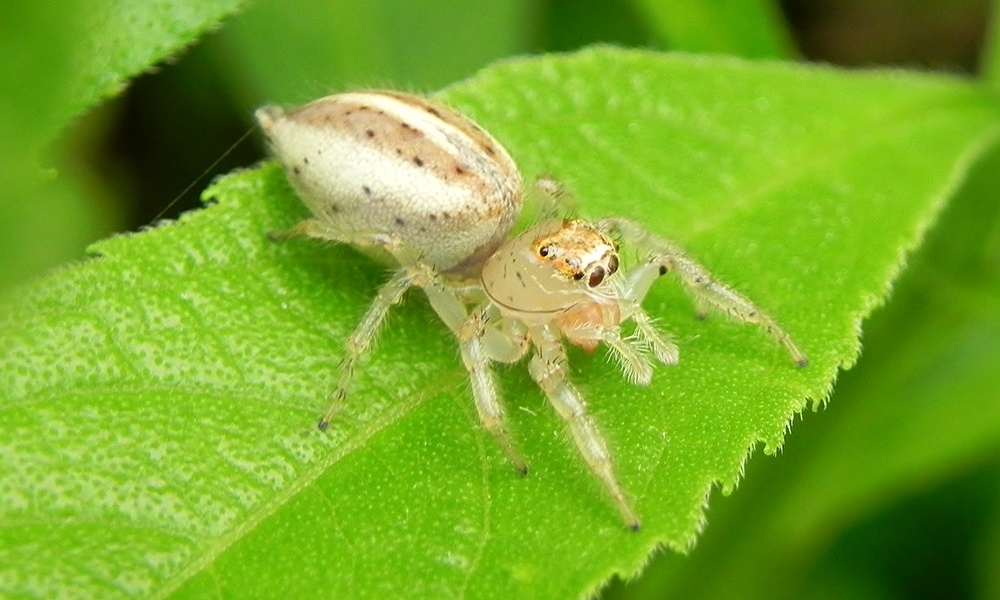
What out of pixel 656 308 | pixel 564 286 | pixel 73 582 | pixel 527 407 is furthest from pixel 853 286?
pixel 73 582

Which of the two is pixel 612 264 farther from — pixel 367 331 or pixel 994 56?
pixel 994 56

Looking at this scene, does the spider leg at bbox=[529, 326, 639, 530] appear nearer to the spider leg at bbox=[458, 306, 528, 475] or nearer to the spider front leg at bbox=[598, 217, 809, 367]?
the spider leg at bbox=[458, 306, 528, 475]

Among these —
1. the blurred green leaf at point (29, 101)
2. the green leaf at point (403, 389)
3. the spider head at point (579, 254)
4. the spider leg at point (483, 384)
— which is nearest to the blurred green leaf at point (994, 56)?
the green leaf at point (403, 389)

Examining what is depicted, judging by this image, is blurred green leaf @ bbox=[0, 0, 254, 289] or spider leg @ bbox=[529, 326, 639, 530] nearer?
blurred green leaf @ bbox=[0, 0, 254, 289]

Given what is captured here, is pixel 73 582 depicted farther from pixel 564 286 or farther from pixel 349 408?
pixel 564 286

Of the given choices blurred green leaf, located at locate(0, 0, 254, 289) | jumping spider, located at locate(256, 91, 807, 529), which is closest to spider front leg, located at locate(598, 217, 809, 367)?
jumping spider, located at locate(256, 91, 807, 529)

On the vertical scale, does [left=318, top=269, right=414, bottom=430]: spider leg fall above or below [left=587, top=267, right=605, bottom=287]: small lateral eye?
above

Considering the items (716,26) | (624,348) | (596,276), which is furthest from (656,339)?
(716,26)
